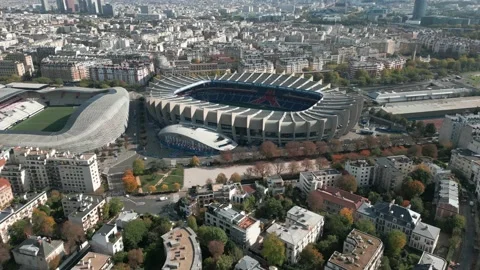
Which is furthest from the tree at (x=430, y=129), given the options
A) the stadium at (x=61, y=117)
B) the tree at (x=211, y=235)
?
the stadium at (x=61, y=117)

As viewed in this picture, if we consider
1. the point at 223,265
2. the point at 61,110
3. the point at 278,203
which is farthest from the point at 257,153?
the point at 61,110

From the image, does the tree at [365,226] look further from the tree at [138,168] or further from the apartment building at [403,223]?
the tree at [138,168]

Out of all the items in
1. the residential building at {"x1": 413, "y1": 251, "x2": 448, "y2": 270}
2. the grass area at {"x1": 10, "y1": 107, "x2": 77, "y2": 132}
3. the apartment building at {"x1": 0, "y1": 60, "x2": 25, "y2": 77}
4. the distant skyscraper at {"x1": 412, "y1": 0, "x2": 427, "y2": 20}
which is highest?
the distant skyscraper at {"x1": 412, "y1": 0, "x2": 427, "y2": 20}

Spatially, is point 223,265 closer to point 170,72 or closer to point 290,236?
point 290,236

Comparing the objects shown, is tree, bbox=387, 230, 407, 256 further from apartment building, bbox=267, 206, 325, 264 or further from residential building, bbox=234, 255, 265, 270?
residential building, bbox=234, 255, 265, 270

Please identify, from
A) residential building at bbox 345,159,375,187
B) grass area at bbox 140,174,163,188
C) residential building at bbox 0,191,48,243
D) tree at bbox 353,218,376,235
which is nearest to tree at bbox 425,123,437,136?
residential building at bbox 345,159,375,187

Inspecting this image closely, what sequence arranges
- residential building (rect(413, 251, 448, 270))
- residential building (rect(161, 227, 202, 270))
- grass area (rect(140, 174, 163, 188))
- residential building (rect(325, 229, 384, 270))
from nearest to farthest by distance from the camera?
1. residential building (rect(325, 229, 384, 270))
2. residential building (rect(413, 251, 448, 270))
3. residential building (rect(161, 227, 202, 270))
4. grass area (rect(140, 174, 163, 188))

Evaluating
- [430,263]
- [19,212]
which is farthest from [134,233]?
[430,263]
